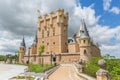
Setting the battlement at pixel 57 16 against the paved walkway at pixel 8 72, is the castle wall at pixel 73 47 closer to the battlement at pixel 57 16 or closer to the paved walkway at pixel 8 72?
the battlement at pixel 57 16

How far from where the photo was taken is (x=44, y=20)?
89125mm

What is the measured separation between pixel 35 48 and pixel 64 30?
18512 mm

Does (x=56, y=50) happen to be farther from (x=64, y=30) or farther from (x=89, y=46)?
(x=89, y=46)

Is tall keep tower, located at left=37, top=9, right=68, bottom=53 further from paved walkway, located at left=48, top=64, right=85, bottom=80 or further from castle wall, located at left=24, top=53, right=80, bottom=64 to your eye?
paved walkway, located at left=48, top=64, right=85, bottom=80

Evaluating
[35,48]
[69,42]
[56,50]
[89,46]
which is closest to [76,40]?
[69,42]

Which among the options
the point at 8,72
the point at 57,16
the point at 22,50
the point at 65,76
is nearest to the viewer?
the point at 65,76

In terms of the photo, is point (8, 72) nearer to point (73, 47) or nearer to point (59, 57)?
point (59, 57)

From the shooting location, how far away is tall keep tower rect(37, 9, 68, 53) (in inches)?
3223

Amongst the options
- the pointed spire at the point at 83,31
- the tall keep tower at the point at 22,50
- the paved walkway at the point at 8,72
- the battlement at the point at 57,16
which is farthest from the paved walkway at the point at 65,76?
the tall keep tower at the point at 22,50

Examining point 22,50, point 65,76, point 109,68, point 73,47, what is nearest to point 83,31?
point 73,47

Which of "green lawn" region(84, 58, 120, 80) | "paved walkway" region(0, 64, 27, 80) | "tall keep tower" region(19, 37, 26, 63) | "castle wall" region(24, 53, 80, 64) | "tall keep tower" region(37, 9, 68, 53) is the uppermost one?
"tall keep tower" region(37, 9, 68, 53)

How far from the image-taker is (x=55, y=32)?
84.1 meters

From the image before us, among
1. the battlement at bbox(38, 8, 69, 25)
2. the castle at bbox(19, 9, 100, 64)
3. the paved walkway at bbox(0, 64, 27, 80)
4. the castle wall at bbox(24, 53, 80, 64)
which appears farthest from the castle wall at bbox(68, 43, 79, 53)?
the paved walkway at bbox(0, 64, 27, 80)

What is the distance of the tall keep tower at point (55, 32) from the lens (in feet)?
269
